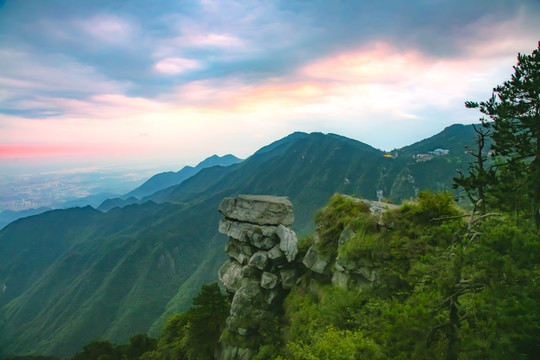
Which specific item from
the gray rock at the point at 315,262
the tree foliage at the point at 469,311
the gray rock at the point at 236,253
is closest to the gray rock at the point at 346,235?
the gray rock at the point at 315,262

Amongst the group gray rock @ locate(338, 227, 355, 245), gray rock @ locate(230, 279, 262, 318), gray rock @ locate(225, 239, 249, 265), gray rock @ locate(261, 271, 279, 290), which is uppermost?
gray rock @ locate(338, 227, 355, 245)

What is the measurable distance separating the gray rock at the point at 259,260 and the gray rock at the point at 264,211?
2969 millimetres

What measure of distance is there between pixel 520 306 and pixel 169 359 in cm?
3036

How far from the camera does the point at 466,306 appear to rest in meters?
7.91

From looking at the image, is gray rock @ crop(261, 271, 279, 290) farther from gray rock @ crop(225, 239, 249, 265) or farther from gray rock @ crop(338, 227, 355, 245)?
gray rock @ crop(338, 227, 355, 245)

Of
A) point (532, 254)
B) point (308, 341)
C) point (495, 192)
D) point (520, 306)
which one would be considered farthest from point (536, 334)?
point (308, 341)

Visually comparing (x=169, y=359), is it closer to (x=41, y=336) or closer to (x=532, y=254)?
(x=532, y=254)

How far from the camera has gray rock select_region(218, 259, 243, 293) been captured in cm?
2534

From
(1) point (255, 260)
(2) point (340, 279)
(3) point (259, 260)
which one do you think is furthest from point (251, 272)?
(2) point (340, 279)

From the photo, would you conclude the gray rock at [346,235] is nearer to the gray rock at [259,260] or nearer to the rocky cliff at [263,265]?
the rocky cliff at [263,265]

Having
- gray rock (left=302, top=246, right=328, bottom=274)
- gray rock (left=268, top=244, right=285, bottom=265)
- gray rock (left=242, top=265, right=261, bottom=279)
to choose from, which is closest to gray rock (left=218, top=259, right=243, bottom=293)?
gray rock (left=242, top=265, right=261, bottom=279)

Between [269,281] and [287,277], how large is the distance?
55.8 inches

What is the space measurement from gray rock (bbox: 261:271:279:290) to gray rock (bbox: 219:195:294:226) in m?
4.60

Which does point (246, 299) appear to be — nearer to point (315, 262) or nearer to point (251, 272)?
point (251, 272)
